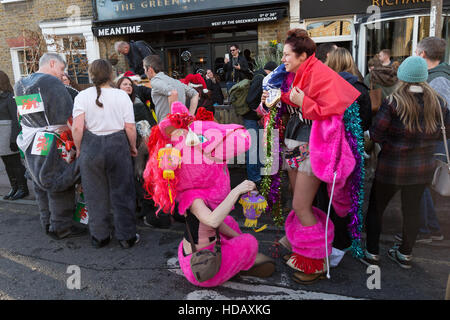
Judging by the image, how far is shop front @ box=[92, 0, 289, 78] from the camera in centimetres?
939

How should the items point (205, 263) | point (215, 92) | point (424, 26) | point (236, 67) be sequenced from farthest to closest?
point (215, 92)
point (424, 26)
point (236, 67)
point (205, 263)

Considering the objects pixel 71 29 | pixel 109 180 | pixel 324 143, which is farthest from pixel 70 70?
pixel 324 143

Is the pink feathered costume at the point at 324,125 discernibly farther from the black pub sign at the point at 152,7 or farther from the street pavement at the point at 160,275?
the black pub sign at the point at 152,7

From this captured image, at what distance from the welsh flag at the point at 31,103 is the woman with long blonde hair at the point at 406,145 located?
323 centimetres

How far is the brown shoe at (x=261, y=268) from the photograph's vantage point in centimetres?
280

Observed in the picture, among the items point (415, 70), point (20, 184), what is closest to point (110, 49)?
point (20, 184)

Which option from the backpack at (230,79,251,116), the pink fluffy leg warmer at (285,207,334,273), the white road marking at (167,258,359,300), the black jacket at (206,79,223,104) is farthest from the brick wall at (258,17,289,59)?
the white road marking at (167,258,359,300)

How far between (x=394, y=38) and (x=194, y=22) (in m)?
5.40

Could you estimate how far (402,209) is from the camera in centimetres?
289

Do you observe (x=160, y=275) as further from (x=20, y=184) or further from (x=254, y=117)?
(x=20, y=184)

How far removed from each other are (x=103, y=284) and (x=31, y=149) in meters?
1.81

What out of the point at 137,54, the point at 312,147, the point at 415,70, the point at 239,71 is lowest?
the point at 312,147

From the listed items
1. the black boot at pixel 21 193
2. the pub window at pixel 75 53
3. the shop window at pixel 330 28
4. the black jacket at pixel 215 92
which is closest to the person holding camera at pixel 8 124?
the black boot at pixel 21 193

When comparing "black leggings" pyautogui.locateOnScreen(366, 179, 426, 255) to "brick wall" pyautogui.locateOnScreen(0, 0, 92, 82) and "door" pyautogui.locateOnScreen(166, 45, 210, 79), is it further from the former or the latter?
"brick wall" pyautogui.locateOnScreen(0, 0, 92, 82)
